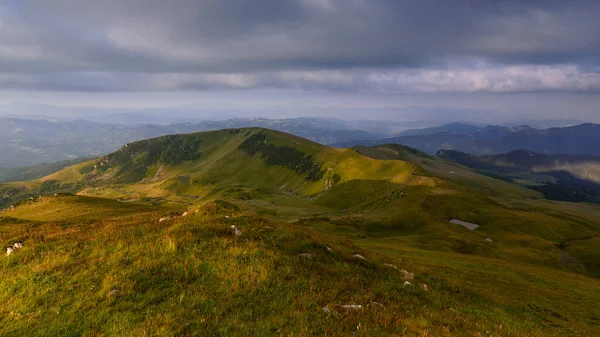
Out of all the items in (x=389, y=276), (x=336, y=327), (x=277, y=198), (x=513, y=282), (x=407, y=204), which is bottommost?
(x=277, y=198)

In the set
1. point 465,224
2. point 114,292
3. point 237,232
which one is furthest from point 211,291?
point 465,224

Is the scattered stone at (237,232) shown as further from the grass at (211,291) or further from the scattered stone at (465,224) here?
the scattered stone at (465,224)

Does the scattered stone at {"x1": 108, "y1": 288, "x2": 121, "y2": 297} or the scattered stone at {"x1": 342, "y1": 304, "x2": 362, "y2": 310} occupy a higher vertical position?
the scattered stone at {"x1": 108, "y1": 288, "x2": 121, "y2": 297}

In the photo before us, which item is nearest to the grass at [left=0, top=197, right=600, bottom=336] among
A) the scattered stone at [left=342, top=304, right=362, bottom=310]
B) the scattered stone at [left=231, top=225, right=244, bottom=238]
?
the scattered stone at [left=342, top=304, right=362, bottom=310]

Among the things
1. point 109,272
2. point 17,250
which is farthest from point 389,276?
point 17,250

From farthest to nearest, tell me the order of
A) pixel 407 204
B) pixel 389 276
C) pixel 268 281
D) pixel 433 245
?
1. pixel 407 204
2. pixel 433 245
3. pixel 389 276
4. pixel 268 281

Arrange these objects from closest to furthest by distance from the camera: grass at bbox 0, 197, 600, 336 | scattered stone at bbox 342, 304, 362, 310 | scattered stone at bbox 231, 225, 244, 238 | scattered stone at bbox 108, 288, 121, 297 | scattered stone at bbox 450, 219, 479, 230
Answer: grass at bbox 0, 197, 600, 336 < scattered stone at bbox 342, 304, 362, 310 < scattered stone at bbox 108, 288, 121, 297 < scattered stone at bbox 231, 225, 244, 238 < scattered stone at bbox 450, 219, 479, 230

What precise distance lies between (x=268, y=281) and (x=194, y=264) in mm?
3980

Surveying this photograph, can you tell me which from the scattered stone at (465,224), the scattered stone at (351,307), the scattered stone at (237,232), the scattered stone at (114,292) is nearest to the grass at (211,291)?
the scattered stone at (114,292)

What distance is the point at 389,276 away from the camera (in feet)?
59.1

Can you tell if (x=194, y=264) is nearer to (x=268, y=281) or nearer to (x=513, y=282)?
(x=268, y=281)

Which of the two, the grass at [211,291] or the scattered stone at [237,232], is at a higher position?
the scattered stone at [237,232]

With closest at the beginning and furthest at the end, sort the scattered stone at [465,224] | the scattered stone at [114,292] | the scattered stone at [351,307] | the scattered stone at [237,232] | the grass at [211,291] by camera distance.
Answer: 1. the grass at [211,291]
2. the scattered stone at [351,307]
3. the scattered stone at [114,292]
4. the scattered stone at [237,232]
5. the scattered stone at [465,224]

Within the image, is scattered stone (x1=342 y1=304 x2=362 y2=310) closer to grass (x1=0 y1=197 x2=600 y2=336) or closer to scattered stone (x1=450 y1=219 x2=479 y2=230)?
grass (x1=0 y1=197 x2=600 y2=336)
